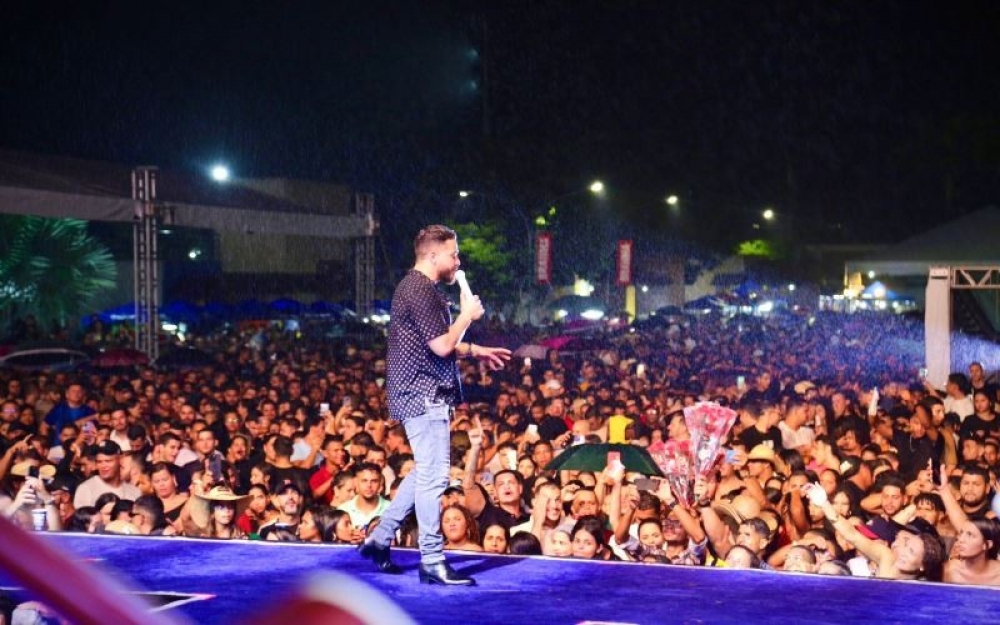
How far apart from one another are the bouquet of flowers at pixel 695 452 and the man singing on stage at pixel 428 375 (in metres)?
2.73

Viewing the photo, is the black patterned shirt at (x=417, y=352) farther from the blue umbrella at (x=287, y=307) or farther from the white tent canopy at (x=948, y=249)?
the blue umbrella at (x=287, y=307)

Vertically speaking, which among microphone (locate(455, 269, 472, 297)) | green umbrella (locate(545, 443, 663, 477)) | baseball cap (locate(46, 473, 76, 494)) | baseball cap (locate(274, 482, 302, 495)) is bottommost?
baseball cap (locate(46, 473, 76, 494))

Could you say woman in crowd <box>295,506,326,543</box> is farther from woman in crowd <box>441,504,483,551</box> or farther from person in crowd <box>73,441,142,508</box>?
person in crowd <box>73,441,142,508</box>

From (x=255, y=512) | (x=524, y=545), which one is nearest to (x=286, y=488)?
→ (x=255, y=512)

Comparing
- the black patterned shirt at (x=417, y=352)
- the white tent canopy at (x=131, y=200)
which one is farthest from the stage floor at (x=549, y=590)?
the white tent canopy at (x=131, y=200)

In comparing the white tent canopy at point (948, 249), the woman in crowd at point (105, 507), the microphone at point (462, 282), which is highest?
the white tent canopy at point (948, 249)

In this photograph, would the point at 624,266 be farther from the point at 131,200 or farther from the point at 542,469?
the point at 542,469

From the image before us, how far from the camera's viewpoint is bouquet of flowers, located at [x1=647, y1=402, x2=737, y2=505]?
7.44m

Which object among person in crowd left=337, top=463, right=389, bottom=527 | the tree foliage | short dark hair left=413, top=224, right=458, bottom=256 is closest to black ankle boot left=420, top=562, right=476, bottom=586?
short dark hair left=413, top=224, right=458, bottom=256

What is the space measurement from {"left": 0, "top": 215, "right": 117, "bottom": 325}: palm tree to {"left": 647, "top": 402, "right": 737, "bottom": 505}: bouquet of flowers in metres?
28.9

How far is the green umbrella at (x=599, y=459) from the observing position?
7.77 meters

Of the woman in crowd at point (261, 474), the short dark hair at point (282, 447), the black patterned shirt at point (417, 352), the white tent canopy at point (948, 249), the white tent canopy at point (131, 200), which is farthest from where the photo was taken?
the white tent canopy at point (948, 249)

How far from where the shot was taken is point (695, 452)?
7.80 metres

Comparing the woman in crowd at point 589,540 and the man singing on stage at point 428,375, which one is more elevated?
the man singing on stage at point 428,375
